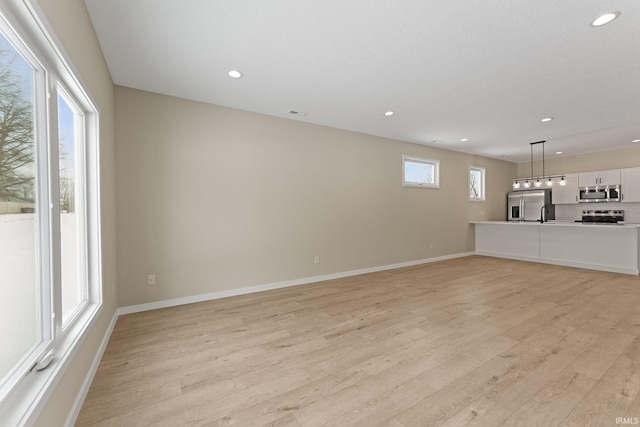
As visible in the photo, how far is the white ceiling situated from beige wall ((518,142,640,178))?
2.83m

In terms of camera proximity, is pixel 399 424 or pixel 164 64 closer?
pixel 399 424

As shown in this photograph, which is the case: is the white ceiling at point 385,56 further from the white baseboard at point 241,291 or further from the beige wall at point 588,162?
the beige wall at point 588,162

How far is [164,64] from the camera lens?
2756mm

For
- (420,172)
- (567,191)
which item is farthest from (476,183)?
(420,172)

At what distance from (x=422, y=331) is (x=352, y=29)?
288 centimetres

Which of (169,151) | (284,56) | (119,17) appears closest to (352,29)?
(284,56)

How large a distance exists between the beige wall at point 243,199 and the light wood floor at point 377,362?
23.1 inches

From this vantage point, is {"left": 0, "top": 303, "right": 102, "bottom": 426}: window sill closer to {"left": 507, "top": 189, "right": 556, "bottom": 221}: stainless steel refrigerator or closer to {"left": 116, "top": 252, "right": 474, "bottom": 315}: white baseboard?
{"left": 116, "top": 252, "right": 474, "bottom": 315}: white baseboard

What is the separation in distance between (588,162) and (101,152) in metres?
10.1

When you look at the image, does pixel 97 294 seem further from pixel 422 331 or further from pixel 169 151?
pixel 422 331

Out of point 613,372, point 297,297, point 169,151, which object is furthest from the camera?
point 297,297

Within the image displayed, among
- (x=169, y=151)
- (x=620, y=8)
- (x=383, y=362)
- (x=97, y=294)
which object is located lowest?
(x=383, y=362)

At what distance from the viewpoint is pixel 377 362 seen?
84.5 inches

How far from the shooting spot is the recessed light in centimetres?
204
